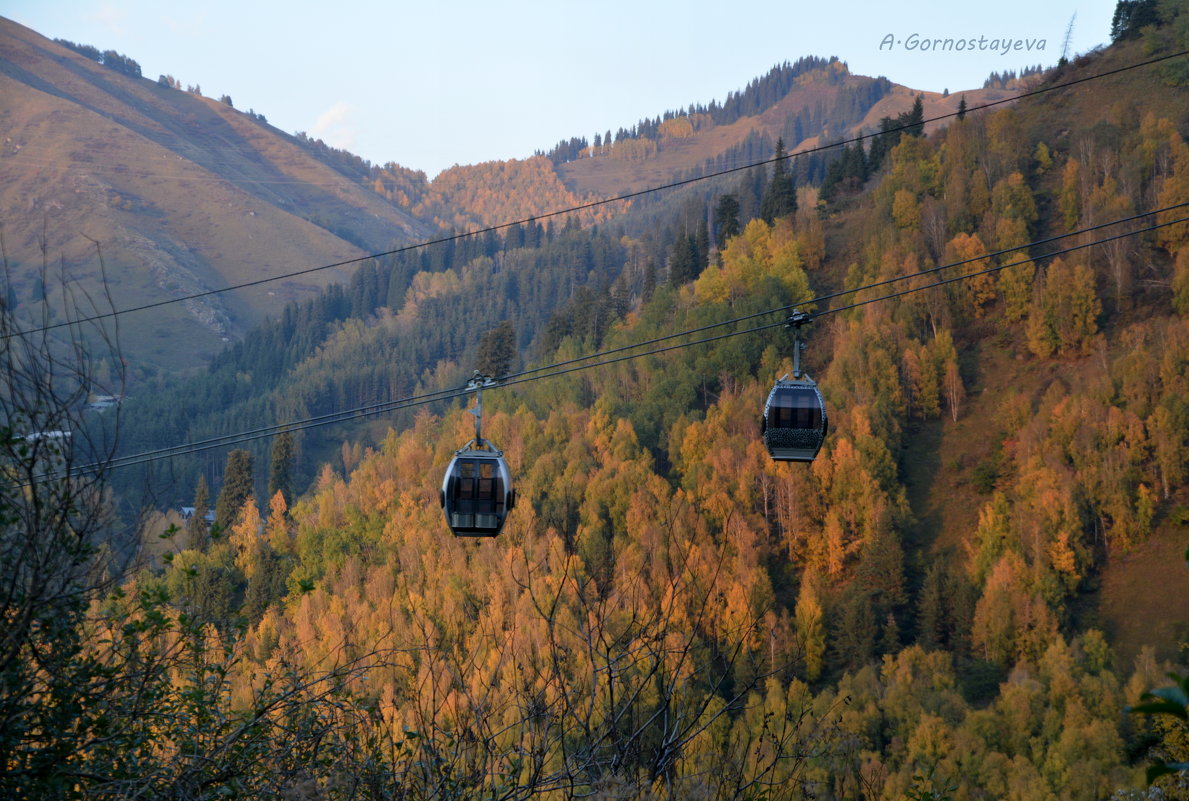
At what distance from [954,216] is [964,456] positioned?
28789 millimetres

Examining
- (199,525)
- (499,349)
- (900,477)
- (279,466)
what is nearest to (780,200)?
(499,349)

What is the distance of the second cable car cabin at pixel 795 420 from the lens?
517 inches

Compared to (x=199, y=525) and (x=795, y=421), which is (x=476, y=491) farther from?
(x=199, y=525)

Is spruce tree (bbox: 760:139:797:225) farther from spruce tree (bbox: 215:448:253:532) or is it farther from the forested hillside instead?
spruce tree (bbox: 215:448:253:532)

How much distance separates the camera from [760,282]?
83.4m

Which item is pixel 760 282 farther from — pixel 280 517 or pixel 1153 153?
pixel 280 517

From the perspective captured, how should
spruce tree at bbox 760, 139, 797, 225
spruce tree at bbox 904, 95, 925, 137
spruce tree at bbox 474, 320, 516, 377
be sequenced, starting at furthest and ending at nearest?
spruce tree at bbox 760, 139, 797, 225 → spruce tree at bbox 904, 95, 925, 137 → spruce tree at bbox 474, 320, 516, 377

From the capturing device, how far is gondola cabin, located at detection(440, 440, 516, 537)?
12.0 metres

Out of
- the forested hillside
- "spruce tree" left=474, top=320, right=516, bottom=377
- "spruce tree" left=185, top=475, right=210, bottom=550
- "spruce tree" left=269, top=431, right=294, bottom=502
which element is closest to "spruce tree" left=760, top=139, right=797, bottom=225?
the forested hillside

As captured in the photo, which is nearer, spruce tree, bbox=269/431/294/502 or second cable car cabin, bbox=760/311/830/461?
second cable car cabin, bbox=760/311/830/461

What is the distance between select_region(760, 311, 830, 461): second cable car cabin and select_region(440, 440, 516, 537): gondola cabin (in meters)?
3.48

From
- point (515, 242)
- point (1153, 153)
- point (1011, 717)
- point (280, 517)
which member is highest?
point (515, 242)

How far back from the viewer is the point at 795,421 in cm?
1318

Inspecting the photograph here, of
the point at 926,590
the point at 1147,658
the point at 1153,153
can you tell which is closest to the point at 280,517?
the point at 926,590
